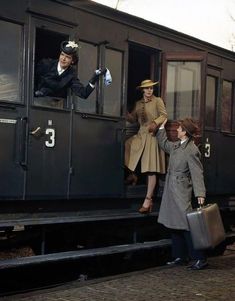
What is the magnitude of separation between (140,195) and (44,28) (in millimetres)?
2567

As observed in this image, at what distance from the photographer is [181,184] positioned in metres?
6.71

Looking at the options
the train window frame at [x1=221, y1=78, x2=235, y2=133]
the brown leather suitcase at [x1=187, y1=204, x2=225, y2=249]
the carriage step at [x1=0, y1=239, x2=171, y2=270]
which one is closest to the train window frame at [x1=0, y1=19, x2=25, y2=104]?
the carriage step at [x1=0, y1=239, x2=171, y2=270]

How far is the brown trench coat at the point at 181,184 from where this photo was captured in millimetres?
6613

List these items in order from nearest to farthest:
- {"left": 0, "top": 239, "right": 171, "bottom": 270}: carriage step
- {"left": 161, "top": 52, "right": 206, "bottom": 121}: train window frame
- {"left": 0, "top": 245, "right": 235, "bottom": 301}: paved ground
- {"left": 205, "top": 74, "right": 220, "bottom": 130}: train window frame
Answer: {"left": 0, "top": 245, "right": 235, "bottom": 301}: paved ground
{"left": 0, "top": 239, "right": 171, "bottom": 270}: carriage step
{"left": 161, "top": 52, "right": 206, "bottom": 121}: train window frame
{"left": 205, "top": 74, "right": 220, "bottom": 130}: train window frame

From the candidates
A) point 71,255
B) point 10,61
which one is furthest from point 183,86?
point 71,255

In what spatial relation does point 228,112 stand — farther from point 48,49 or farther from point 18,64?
point 18,64

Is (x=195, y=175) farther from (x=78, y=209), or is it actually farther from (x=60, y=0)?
(x=60, y=0)

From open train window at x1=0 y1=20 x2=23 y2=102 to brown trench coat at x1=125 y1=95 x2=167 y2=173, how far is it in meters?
2.01

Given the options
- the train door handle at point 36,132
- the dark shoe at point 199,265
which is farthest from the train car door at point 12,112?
the dark shoe at point 199,265

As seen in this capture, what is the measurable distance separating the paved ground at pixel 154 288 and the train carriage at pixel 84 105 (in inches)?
31.0

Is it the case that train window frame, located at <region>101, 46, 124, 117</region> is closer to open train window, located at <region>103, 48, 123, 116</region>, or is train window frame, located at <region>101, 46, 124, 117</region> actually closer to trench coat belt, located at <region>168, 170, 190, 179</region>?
open train window, located at <region>103, 48, 123, 116</region>

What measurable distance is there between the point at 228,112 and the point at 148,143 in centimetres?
237

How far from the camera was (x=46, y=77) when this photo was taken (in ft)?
20.1

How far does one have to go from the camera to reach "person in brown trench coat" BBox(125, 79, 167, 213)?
23.8ft
